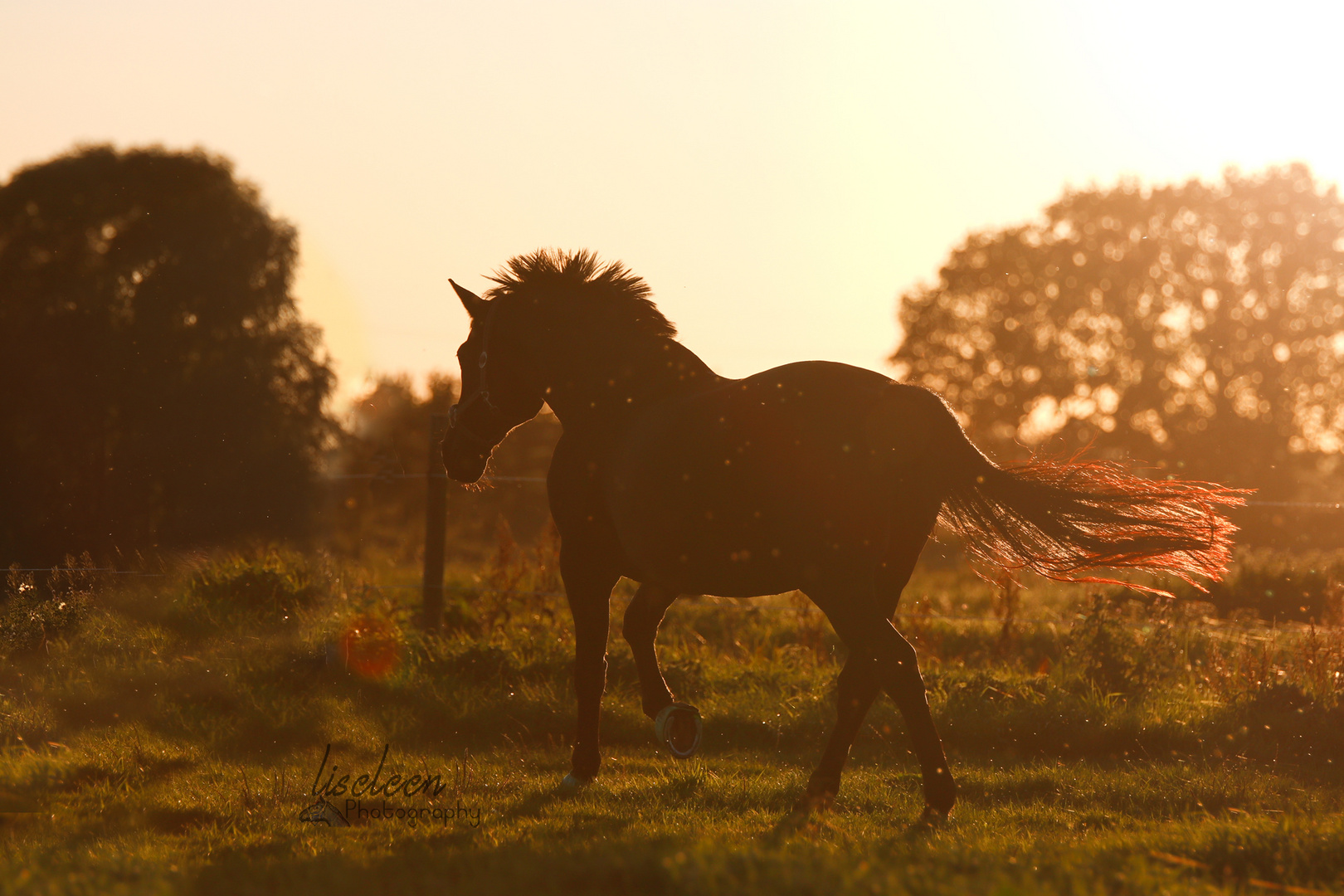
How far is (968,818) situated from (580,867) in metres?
2.21

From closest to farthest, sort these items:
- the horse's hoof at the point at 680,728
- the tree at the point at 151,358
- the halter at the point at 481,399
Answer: the horse's hoof at the point at 680,728 < the halter at the point at 481,399 < the tree at the point at 151,358

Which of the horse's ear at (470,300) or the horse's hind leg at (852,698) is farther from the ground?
the horse's ear at (470,300)

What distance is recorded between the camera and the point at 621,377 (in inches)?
217

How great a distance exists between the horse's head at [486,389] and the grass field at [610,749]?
1.90 metres

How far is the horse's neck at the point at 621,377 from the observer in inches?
214

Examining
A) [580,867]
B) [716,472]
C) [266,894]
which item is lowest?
[266,894]

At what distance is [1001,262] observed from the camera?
39.6 meters

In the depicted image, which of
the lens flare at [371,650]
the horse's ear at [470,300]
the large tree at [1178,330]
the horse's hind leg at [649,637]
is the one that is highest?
the large tree at [1178,330]

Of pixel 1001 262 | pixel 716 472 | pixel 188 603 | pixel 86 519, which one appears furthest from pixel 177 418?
pixel 1001 262

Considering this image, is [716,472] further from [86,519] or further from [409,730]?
[86,519]

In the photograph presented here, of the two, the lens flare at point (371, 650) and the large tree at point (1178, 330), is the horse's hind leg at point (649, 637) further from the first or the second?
the large tree at point (1178, 330)

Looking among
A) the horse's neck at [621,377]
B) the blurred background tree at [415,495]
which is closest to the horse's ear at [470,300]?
the horse's neck at [621,377]

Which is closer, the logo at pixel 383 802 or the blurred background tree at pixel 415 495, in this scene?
the logo at pixel 383 802

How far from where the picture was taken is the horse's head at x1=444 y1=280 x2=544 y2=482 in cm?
593
